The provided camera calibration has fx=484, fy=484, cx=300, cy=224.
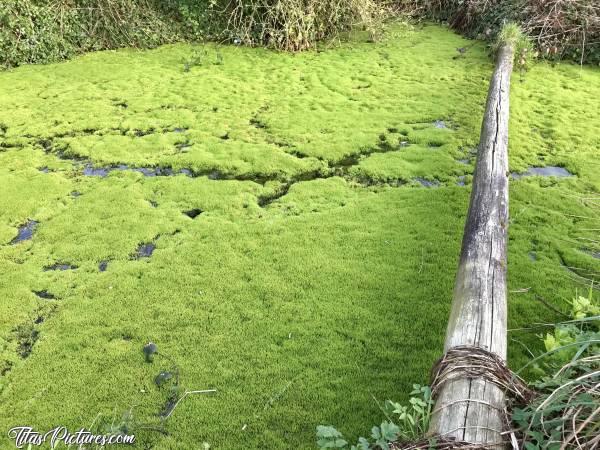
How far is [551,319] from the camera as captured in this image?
9.16 ft

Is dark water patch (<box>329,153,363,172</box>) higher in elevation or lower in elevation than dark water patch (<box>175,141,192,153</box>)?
higher

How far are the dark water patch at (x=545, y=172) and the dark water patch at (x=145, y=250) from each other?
10.3 ft

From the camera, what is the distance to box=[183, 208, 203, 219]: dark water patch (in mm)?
3878

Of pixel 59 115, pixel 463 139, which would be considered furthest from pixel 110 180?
pixel 463 139

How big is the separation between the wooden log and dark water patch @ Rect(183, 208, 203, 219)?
6.79 feet

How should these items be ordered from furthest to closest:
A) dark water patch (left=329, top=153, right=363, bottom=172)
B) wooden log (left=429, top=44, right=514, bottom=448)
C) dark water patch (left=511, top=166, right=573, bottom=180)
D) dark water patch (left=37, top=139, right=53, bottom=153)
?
1. dark water patch (left=37, top=139, right=53, bottom=153)
2. dark water patch (left=329, top=153, right=363, bottom=172)
3. dark water patch (left=511, top=166, right=573, bottom=180)
4. wooden log (left=429, top=44, right=514, bottom=448)

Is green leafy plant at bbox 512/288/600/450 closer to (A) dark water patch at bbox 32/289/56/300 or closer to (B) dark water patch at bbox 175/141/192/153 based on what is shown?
(A) dark water patch at bbox 32/289/56/300

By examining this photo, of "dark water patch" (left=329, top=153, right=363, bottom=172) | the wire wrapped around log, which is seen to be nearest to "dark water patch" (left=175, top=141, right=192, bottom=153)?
"dark water patch" (left=329, top=153, right=363, bottom=172)

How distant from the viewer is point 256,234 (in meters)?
3.62

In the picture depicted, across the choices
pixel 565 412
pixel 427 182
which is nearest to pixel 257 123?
pixel 427 182

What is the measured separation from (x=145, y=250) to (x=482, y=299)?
2.32 metres

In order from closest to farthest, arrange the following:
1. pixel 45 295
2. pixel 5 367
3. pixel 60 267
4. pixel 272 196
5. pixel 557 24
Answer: pixel 5 367 → pixel 45 295 → pixel 60 267 → pixel 272 196 → pixel 557 24

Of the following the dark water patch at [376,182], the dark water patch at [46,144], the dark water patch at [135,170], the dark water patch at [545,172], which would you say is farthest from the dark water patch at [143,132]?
the dark water patch at [545,172]

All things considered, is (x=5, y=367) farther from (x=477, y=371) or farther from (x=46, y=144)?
(x=46, y=144)
